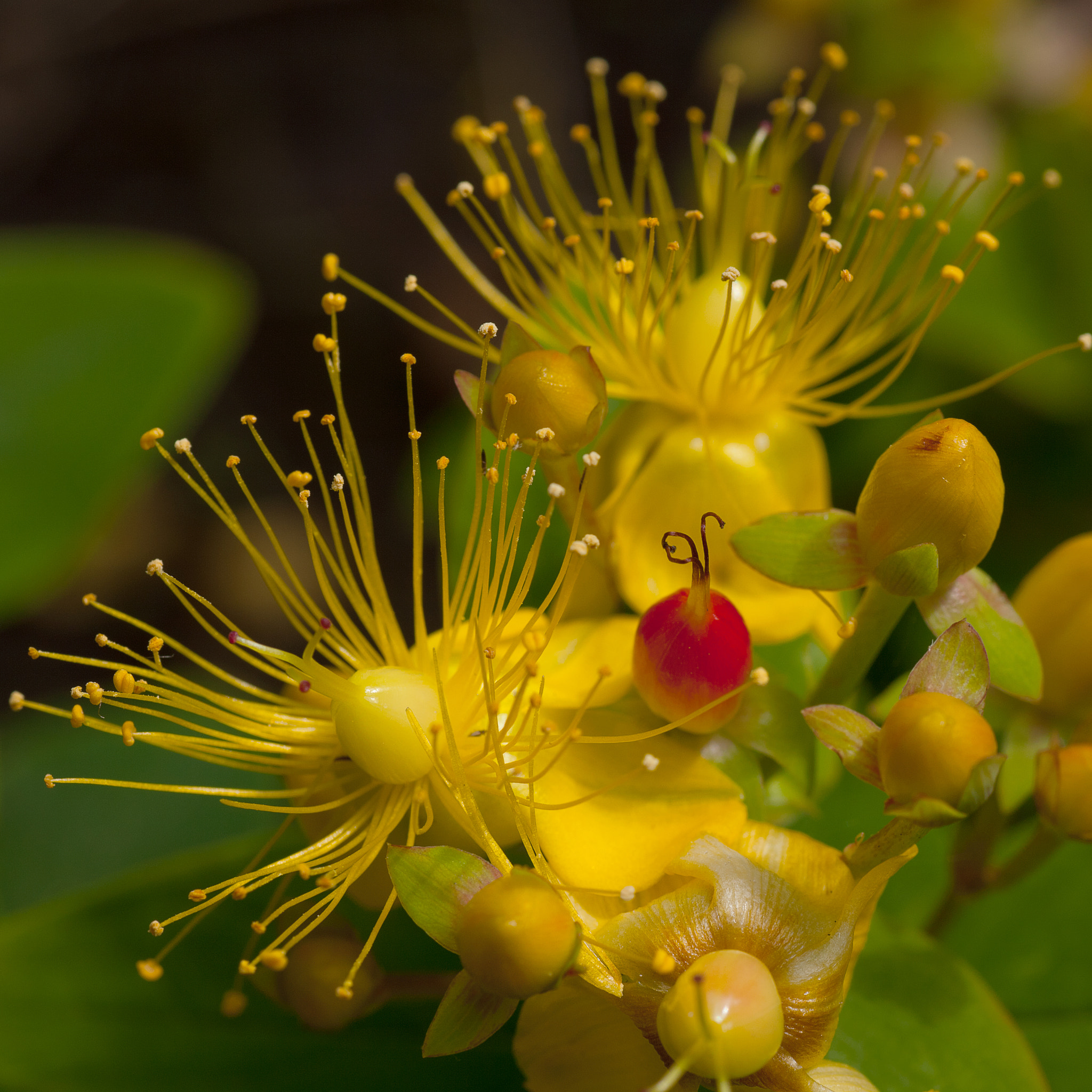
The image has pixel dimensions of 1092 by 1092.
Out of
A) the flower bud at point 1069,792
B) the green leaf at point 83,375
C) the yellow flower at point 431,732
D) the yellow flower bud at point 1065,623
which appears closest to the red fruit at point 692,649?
the yellow flower at point 431,732

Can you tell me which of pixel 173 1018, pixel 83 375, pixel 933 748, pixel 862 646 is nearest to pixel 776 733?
pixel 862 646

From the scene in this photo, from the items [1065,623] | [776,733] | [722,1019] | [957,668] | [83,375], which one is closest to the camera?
[722,1019]

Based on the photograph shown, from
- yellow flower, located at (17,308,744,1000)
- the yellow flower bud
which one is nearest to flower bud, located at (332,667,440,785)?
yellow flower, located at (17,308,744,1000)

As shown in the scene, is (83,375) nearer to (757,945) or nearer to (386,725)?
(386,725)

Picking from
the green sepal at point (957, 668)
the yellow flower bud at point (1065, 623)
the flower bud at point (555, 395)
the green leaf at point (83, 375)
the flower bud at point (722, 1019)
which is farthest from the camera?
the green leaf at point (83, 375)

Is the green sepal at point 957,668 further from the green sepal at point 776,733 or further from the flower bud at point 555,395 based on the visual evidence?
the flower bud at point 555,395

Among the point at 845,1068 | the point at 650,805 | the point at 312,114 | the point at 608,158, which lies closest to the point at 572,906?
the point at 650,805

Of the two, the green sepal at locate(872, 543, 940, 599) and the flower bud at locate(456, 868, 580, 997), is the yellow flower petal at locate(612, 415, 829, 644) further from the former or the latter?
the flower bud at locate(456, 868, 580, 997)
